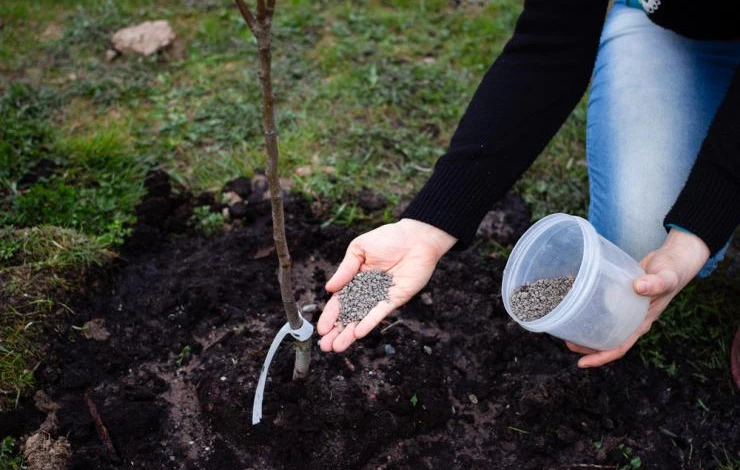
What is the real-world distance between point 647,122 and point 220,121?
2.07 metres

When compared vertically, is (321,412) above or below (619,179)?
below

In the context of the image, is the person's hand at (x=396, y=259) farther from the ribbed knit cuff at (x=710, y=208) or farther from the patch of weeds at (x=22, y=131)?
the patch of weeds at (x=22, y=131)

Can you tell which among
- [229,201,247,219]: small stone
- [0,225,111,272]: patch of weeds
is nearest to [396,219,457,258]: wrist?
[229,201,247,219]: small stone

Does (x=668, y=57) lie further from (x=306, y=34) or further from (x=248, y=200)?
(x=306, y=34)

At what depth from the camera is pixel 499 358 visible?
2482mm

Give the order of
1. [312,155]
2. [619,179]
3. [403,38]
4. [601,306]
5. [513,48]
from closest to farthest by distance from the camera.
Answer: [601,306]
[513,48]
[619,179]
[312,155]
[403,38]

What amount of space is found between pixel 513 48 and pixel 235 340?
144 cm

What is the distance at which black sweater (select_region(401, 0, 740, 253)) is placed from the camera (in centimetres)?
209

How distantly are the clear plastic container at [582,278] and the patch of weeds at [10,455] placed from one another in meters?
1.62

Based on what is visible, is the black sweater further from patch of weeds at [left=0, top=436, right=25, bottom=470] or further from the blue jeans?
patch of weeds at [left=0, top=436, right=25, bottom=470]

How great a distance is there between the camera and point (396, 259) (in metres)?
2.14

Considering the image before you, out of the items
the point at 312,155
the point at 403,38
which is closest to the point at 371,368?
the point at 312,155

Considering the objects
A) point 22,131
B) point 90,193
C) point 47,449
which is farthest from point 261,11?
point 22,131

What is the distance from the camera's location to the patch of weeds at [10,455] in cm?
210
